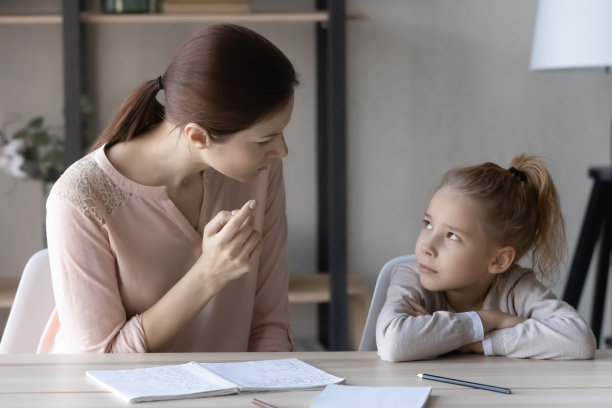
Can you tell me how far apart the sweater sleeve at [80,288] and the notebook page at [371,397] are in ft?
1.34

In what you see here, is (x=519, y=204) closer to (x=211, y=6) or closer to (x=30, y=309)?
(x=30, y=309)

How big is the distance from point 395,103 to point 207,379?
2.02m

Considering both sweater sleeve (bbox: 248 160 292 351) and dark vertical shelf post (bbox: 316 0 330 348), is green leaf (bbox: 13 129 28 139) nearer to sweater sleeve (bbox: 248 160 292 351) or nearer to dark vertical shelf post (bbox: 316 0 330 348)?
dark vertical shelf post (bbox: 316 0 330 348)

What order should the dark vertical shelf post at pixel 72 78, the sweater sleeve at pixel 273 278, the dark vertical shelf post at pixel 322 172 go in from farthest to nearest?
the dark vertical shelf post at pixel 322 172 → the dark vertical shelf post at pixel 72 78 → the sweater sleeve at pixel 273 278

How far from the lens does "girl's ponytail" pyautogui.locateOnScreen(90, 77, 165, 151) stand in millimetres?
1474

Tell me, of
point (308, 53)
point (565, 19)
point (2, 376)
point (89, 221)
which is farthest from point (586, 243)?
point (2, 376)

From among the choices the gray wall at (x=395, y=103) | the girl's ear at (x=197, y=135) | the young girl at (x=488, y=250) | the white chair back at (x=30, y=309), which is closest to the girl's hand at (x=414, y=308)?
the young girl at (x=488, y=250)

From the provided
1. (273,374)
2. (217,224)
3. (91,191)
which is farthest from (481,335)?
(91,191)

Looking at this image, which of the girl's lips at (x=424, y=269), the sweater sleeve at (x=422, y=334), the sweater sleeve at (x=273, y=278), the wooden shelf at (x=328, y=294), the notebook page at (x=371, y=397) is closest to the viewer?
the notebook page at (x=371, y=397)

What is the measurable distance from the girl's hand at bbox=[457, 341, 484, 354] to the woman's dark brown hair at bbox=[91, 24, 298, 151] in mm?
495

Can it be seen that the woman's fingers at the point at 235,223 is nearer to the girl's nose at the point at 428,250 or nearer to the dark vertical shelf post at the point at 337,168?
the girl's nose at the point at 428,250

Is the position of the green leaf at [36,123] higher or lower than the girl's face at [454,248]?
higher

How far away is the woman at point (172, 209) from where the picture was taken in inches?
53.0

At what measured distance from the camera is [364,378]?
1.17 m
